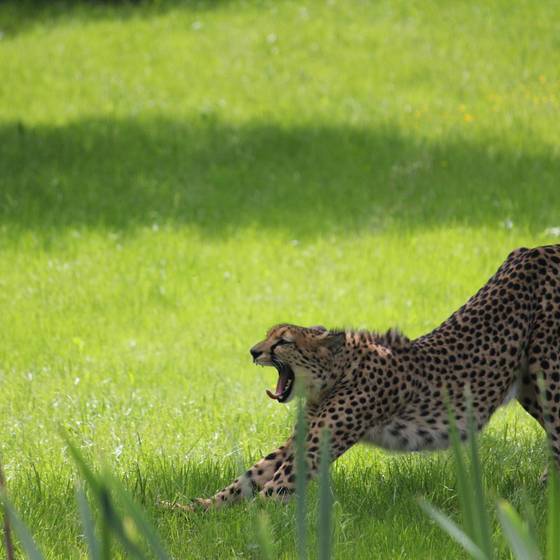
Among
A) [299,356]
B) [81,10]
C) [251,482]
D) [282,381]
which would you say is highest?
[81,10]

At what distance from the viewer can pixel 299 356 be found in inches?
195

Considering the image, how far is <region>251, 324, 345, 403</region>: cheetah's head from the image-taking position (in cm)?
491

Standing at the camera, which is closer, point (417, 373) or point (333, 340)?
point (333, 340)

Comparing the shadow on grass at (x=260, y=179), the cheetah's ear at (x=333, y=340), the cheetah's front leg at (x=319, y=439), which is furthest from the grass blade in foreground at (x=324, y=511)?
the shadow on grass at (x=260, y=179)

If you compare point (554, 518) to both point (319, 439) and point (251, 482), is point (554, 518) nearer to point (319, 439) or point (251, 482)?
point (319, 439)

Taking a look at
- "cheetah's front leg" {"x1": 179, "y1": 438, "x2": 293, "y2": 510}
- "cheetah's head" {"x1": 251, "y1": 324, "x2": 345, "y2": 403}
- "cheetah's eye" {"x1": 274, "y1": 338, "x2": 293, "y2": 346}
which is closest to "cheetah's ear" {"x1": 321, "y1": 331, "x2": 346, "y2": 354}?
"cheetah's head" {"x1": 251, "y1": 324, "x2": 345, "y2": 403}

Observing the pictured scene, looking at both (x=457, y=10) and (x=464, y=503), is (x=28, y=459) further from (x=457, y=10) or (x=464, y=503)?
(x=457, y=10)

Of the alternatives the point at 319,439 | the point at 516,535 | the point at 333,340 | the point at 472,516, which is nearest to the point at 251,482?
the point at 319,439

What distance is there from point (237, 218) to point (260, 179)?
132 cm

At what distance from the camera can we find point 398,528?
487 centimetres

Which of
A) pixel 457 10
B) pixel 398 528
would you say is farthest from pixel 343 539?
pixel 457 10

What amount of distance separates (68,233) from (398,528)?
22.8 ft

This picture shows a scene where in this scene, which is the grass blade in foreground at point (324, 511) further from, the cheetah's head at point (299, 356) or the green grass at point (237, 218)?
the cheetah's head at point (299, 356)

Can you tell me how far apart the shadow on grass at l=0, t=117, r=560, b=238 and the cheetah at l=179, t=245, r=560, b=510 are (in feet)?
18.7
